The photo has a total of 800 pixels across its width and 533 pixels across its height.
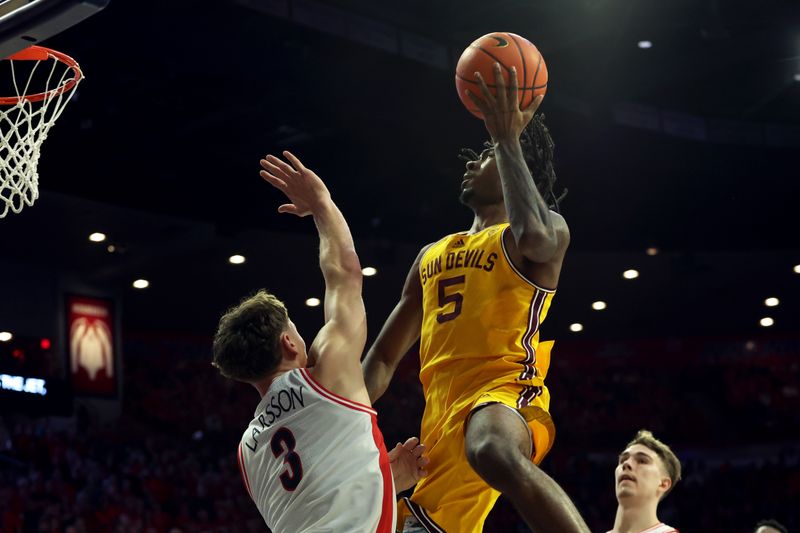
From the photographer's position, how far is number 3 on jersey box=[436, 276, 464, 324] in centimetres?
422

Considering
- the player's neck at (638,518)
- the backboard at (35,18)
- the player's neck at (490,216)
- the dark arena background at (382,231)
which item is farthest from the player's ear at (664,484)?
the dark arena background at (382,231)

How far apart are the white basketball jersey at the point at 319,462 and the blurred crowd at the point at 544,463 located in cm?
969

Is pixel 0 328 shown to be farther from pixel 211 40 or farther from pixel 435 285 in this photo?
pixel 435 285

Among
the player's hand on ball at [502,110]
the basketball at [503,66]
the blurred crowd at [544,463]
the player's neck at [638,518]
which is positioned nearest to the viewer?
the player's hand on ball at [502,110]

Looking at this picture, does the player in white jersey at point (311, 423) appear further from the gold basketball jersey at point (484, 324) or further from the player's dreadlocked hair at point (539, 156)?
the player's dreadlocked hair at point (539, 156)

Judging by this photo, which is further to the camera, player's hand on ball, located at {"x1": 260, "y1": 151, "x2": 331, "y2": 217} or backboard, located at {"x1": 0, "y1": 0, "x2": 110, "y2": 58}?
player's hand on ball, located at {"x1": 260, "y1": 151, "x2": 331, "y2": 217}

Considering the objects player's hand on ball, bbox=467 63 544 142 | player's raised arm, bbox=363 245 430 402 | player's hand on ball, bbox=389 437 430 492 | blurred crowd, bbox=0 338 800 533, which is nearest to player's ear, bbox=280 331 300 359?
player's hand on ball, bbox=389 437 430 492

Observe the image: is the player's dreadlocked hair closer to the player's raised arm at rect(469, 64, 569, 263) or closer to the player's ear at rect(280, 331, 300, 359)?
the player's raised arm at rect(469, 64, 569, 263)

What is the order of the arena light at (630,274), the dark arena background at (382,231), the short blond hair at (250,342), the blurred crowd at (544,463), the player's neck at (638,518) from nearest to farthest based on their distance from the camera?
the short blond hair at (250,342) < the player's neck at (638,518) < the dark arena background at (382,231) < the blurred crowd at (544,463) < the arena light at (630,274)

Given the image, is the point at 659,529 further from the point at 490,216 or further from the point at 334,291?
the point at 334,291

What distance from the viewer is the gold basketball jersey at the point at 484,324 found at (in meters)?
4.12

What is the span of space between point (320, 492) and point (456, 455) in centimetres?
77

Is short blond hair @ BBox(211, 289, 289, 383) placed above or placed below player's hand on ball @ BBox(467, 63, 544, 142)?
below

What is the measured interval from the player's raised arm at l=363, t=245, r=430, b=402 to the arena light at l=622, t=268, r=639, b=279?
14676 millimetres
